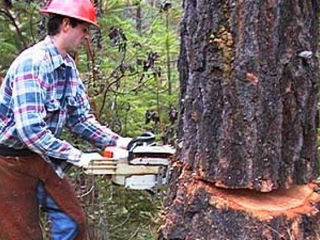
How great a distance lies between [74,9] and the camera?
11.8ft

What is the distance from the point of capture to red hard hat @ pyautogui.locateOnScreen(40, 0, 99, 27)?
3562mm

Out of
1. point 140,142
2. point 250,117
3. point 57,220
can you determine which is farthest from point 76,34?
point 250,117

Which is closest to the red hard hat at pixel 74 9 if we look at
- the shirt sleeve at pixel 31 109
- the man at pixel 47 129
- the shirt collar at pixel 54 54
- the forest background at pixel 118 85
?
the man at pixel 47 129

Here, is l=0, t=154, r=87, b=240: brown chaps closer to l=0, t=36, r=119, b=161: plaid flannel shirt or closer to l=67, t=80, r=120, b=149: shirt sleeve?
l=0, t=36, r=119, b=161: plaid flannel shirt

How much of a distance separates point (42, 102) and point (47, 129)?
0.48 feet

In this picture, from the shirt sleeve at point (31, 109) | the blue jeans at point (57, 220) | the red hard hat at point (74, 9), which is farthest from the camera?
the blue jeans at point (57, 220)

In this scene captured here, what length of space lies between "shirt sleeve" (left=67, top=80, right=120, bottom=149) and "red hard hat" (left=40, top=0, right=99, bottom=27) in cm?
50

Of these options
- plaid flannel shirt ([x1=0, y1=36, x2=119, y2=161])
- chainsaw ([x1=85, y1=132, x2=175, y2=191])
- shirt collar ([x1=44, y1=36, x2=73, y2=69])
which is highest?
shirt collar ([x1=44, y1=36, x2=73, y2=69])

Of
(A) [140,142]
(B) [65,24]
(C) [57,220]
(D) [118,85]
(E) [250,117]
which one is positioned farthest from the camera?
(D) [118,85]

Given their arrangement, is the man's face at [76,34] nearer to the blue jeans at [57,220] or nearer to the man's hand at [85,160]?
the man's hand at [85,160]

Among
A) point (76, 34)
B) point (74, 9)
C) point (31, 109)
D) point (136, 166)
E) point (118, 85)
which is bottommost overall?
point (136, 166)

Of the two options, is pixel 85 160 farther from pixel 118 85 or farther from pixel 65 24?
pixel 118 85

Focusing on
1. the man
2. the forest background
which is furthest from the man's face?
the forest background

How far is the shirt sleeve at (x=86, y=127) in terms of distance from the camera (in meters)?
3.94
